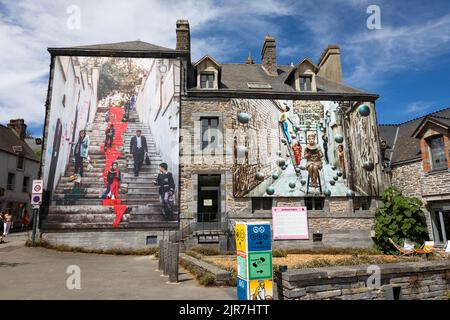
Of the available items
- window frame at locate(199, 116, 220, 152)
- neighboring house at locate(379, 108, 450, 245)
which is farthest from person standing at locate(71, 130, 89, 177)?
neighboring house at locate(379, 108, 450, 245)

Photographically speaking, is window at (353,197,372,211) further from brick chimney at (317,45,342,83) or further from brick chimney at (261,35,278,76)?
brick chimney at (261,35,278,76)

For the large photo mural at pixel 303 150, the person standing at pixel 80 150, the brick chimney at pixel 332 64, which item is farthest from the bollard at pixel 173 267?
the brick chimney at pixel 332 64

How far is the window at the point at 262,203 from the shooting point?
1670cm

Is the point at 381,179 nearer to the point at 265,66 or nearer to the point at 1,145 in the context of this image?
the point at 265,66

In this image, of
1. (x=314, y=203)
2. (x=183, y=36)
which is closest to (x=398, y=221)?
(x=314, y=203)

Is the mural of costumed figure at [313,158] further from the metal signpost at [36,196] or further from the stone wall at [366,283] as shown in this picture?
the metal signpost at [36,196]

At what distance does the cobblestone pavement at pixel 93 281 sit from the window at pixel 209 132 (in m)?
7.21

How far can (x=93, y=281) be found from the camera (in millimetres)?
8070

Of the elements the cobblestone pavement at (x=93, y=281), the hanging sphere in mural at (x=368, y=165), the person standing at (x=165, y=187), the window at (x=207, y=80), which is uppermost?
the window at (x=207, y=80)

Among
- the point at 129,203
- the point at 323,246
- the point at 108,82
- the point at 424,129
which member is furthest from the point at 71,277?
the point at 424,129

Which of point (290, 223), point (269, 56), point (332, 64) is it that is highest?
point (269, 56)

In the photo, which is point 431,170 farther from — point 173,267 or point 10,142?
point 10,142

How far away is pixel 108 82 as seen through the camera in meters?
16.7

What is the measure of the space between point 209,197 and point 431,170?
36.8 feet
